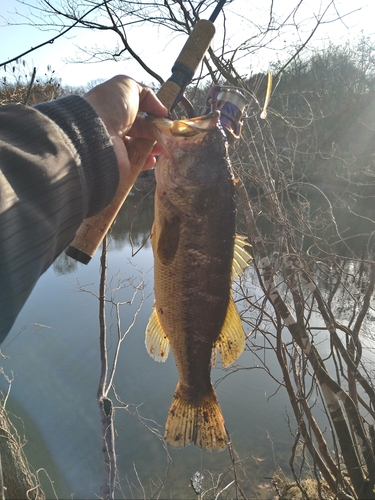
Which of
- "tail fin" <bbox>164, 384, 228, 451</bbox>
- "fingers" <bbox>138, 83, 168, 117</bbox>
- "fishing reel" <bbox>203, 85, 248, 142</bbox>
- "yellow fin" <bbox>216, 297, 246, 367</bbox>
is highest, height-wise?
"fishing reel" <bbox>203, 85, 248, 142</bbox>

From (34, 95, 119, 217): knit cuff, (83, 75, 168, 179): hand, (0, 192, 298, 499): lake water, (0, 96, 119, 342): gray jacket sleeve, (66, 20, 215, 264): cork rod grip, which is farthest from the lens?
(0, 192, 298, 499): lake water

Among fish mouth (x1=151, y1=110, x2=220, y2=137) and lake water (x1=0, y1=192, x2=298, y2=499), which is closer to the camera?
fish mouth (x1=151, y1=110, x2=220, y2=137)

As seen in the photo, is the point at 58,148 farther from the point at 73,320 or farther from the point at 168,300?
the point at 73,320

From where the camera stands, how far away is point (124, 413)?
7383 mm

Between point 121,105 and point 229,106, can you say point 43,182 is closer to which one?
point 121,105

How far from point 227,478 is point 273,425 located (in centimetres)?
135

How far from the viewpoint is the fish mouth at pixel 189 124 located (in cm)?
156

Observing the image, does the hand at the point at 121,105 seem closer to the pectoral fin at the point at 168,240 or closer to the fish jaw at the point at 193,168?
the fish jaw at the point at 193,168

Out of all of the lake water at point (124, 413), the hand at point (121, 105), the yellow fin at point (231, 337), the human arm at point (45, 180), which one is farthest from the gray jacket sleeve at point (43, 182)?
Answer: the lake water at point (124, 413)

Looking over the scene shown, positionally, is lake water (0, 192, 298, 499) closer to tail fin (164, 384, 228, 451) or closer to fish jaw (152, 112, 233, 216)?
tail fin (164, 384, 228, 451)

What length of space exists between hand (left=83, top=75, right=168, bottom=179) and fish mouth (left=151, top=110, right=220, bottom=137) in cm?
11

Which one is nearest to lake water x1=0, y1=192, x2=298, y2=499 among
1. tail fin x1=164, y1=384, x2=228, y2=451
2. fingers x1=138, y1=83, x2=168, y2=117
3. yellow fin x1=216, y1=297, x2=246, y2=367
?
tail fin x1=164, y1=384, x2=228, y2=451

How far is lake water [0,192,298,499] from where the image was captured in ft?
20.0

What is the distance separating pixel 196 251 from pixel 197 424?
0.90 meters
